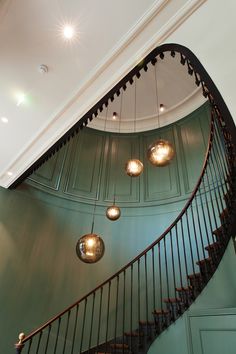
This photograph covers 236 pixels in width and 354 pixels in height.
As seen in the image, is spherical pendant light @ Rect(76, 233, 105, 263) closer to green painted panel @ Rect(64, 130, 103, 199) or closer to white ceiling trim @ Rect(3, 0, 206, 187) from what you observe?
white ceiling trim @ Rect(3, 0, 206, 187)

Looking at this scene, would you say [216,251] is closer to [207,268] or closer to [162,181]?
[207,268]

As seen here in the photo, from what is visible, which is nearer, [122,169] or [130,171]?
[130,171]

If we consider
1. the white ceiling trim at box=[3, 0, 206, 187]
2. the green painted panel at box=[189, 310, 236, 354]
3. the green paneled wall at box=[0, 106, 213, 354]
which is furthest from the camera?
the green paneled wall at box=[0, 106, 213, 354]

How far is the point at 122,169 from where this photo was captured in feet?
19.4

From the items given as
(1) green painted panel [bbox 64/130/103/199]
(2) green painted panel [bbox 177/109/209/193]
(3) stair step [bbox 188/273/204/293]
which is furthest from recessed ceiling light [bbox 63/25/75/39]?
(2) green painted panel [bbox 177/109/209/193]

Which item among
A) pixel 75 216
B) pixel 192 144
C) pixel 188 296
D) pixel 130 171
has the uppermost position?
pixel 192 144

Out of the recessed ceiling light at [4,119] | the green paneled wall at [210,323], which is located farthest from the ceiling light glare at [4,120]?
the green paneled wall at [210,323]

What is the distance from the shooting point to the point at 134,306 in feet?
14.3

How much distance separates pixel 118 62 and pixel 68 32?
0.58 m

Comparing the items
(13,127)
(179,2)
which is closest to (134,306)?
(13,127)

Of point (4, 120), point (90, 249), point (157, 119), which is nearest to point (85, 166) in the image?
point (157, 119)

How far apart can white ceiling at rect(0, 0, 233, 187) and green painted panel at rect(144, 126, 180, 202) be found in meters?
2.80

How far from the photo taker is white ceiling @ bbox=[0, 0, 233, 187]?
2207mm

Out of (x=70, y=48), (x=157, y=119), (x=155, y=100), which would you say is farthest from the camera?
(x=157, y=119)
